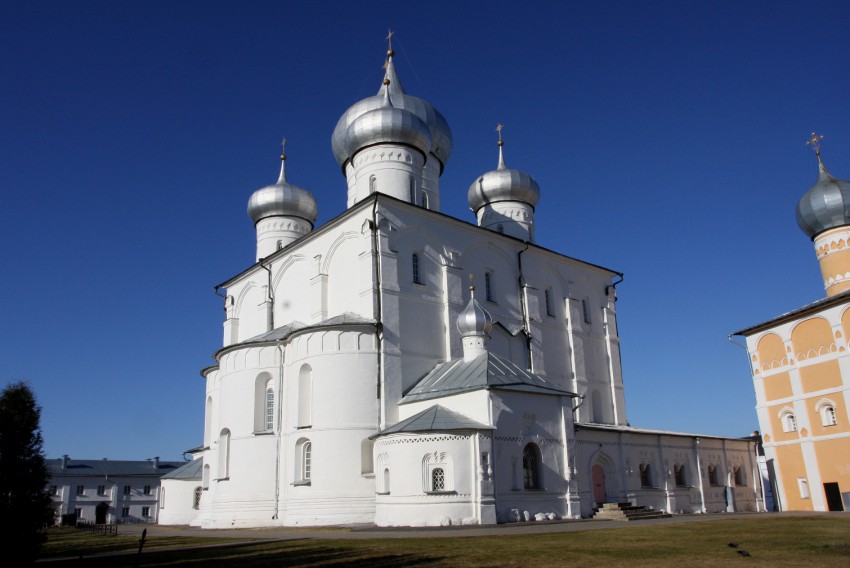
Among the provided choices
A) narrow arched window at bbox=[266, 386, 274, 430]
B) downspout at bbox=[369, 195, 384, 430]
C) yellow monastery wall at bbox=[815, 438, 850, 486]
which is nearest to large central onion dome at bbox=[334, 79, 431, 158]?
downspout at bbox=[369, 195, 384, 430]

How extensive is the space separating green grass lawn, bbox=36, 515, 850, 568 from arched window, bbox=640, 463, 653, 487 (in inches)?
317

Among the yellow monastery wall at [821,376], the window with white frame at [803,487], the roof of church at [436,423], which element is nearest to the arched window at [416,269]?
the roof of church at [436,423]


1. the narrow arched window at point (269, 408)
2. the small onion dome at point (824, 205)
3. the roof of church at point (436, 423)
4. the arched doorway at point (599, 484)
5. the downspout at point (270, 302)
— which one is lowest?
the arched doorway at point (599, 484)

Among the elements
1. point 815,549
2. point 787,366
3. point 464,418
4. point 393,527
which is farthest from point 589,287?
point 815,549

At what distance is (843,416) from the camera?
870 inches

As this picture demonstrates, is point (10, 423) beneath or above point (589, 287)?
beneath

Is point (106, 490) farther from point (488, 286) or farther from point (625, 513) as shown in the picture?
point (625, 513)

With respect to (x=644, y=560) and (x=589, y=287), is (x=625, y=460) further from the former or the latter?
(x=644, y=560)

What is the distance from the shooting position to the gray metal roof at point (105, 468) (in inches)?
1898

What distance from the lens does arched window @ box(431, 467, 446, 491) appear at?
56.6 ft

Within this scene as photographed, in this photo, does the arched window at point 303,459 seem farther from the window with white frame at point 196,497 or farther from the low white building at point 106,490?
the low white building at point 106,490

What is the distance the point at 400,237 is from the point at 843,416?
15.1 metres

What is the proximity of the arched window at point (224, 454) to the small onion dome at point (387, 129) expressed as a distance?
427 inches

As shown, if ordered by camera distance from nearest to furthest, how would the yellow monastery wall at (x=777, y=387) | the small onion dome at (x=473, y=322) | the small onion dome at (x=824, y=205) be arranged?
the small onion dome at (x=473, y=322) → the yellow monastery wall at (x=777, y=387) → the small onion dome at (x=824, y=205)
